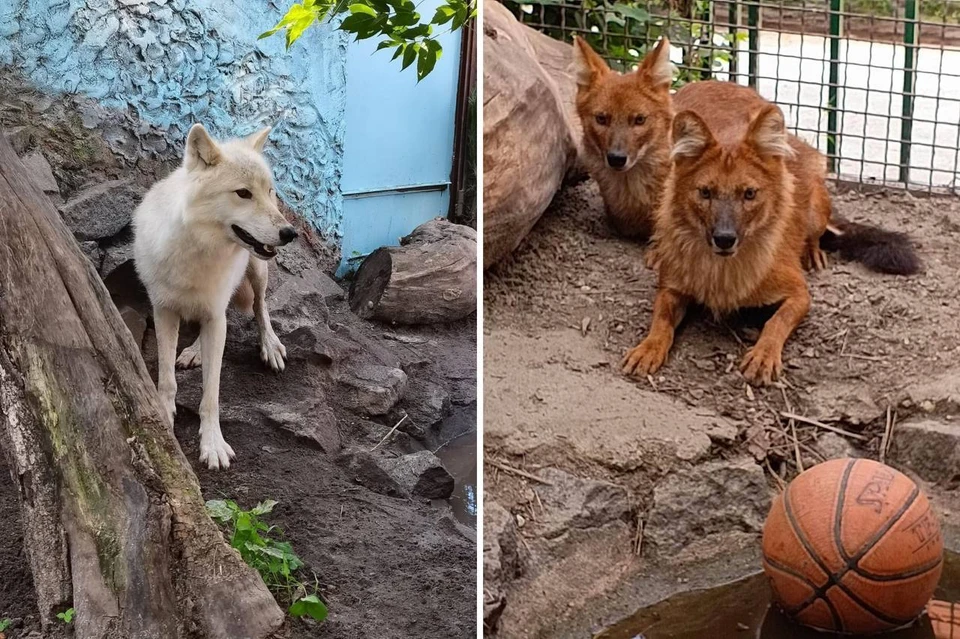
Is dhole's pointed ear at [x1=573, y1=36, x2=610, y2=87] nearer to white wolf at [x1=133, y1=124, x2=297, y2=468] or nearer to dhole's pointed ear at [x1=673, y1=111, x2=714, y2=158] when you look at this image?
dhole's pointed ear at [x1=673, y1=111, x2=714, y2=158]

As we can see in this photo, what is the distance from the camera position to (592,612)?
8.88ft

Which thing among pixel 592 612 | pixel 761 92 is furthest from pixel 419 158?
pixel 761 92

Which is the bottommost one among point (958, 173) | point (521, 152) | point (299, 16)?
point (958, 173)

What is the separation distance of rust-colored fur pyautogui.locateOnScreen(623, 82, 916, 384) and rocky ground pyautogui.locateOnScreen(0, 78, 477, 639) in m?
0.77

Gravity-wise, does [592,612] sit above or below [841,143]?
below

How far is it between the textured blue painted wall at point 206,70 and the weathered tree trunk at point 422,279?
135 millimetres

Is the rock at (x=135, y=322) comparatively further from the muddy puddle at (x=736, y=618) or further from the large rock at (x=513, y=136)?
the muddy puddle at (x=736, y=618)

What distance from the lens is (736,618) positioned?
265 cm

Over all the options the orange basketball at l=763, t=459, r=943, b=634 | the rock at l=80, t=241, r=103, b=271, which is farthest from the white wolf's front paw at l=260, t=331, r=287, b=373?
the orange basketball at l=763, t=459, r=943, b=634

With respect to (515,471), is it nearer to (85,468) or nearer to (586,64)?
(85,468)

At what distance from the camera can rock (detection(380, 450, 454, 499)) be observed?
2.50m

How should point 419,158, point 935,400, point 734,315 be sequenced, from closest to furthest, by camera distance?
point 419,158
point 935,400
point 734,315

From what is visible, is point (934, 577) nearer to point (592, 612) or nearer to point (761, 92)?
point (592, 612)

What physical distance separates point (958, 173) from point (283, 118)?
7.76 ft
